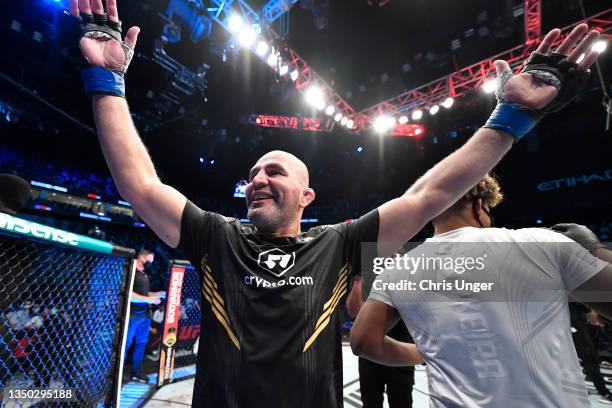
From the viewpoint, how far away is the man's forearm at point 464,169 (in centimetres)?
109

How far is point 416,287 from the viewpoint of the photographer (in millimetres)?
1496

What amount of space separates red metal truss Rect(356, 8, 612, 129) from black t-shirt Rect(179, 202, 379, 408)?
937cm

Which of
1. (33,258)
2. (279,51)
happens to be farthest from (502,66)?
(279,51)

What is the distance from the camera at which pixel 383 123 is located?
12.2 meters

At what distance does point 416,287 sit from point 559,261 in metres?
0.63

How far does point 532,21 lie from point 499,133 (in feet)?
30.2

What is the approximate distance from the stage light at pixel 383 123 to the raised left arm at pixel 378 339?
1154cm

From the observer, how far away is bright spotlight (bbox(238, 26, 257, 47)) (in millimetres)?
8211

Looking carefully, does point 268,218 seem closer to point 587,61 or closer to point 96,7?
point 96,7

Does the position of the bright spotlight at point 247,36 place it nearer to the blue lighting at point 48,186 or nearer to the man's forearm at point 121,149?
the man's forearm at point 121,149

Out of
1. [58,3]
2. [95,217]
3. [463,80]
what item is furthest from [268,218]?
[95,217]

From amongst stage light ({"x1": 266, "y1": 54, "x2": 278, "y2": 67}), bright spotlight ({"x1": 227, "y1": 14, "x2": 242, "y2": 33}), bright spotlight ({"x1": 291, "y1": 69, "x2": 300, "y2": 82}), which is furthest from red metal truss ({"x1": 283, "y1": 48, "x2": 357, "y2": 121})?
bright spotlight ({"x1": 227, "y1": 14, "x2": 242, "y2": 33})

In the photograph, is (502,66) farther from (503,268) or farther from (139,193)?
(139,193)

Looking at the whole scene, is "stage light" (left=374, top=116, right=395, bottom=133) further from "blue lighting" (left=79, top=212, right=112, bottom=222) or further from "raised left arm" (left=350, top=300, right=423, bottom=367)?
"blue lighting" (left=79, top=212, right=112, bottom=222)
